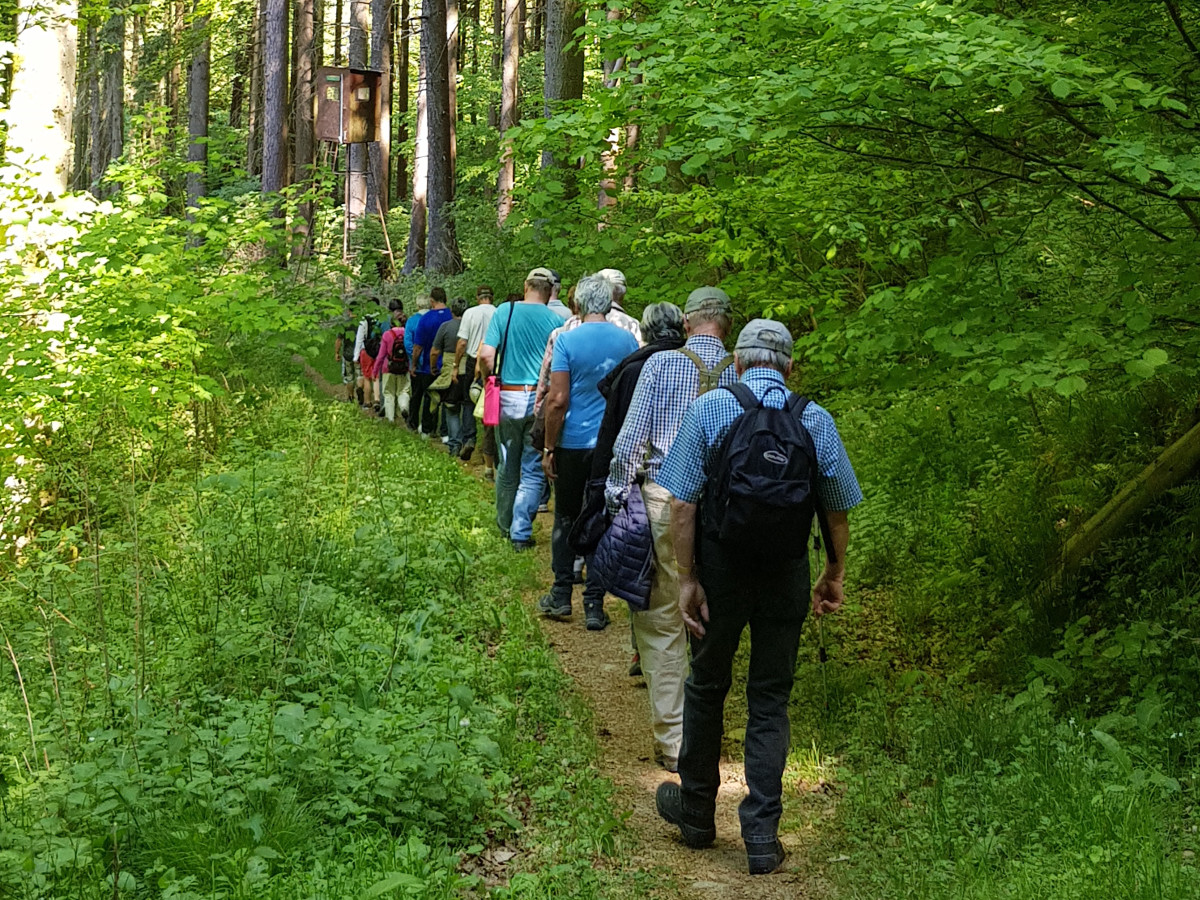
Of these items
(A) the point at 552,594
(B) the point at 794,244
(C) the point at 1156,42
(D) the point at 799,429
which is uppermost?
(C) the point at 1156,42

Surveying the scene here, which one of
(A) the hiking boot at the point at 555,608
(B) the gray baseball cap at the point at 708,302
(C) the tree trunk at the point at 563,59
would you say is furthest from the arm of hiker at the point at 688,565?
(C) the tree trunk at the point at 563,59

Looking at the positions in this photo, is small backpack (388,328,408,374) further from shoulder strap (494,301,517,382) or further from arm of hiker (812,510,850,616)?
arm of hiker (812,510,850,616)

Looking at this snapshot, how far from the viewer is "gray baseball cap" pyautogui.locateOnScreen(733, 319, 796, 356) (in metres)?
4.53

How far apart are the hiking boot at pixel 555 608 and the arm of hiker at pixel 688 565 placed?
11.0ft

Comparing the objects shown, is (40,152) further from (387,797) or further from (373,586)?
(387,797)

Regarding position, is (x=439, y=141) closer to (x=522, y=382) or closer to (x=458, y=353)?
(x=458, y=353)

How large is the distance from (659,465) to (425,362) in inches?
391

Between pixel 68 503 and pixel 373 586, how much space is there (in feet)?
9.38

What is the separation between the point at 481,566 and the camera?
8.50m

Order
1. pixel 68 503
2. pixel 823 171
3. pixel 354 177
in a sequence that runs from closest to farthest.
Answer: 1. pixel 823 171
2. pixel 68 503
3. pixel 354 177

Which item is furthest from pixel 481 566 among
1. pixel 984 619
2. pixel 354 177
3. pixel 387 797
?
pixel 354 177

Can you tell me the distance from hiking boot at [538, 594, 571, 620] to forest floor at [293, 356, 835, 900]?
0.25 metres

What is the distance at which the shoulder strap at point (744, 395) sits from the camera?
435cm

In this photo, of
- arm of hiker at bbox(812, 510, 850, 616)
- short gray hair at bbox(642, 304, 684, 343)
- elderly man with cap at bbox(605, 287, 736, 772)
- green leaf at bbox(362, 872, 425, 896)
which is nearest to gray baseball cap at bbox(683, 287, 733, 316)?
elderly man with cap at bbox(605, 287, 736, 772)
